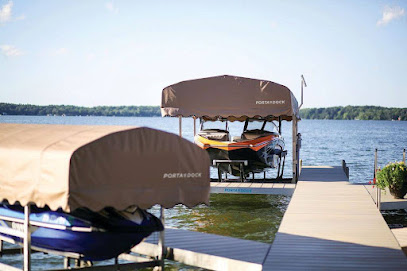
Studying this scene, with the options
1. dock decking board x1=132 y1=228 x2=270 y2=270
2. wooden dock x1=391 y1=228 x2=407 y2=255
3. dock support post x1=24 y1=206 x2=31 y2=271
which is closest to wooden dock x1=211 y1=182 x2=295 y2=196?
wooden dock x1=391 y1=228 x2=407 y2=255

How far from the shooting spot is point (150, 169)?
6.84 m

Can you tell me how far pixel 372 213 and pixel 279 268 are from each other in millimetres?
4184

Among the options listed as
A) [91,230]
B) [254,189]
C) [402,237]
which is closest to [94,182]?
[91,230]

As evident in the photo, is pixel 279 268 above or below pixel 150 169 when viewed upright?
below

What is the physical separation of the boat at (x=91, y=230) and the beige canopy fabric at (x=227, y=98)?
7.83m

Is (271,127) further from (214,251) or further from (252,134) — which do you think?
(214,251)

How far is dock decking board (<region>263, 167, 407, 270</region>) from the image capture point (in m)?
7.54

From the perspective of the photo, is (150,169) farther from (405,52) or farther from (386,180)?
(405,52)

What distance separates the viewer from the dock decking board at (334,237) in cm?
754

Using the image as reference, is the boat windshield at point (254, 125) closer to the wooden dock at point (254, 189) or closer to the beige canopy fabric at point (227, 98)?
the beige canopy fabric at point (227, 98)

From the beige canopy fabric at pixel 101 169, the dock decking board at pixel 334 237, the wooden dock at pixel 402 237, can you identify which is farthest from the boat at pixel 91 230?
the wooden dock at pixel 402 237

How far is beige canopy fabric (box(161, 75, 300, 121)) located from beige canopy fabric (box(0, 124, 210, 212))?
778 cm

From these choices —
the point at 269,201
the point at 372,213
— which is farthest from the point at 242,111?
the point at 372,213

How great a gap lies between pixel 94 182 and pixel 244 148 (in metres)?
8.95
